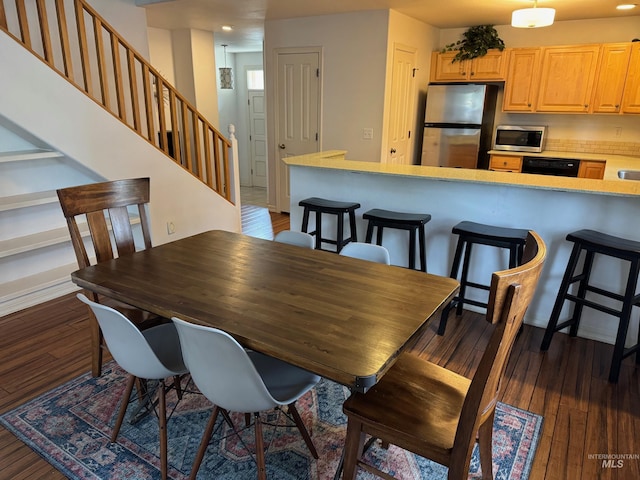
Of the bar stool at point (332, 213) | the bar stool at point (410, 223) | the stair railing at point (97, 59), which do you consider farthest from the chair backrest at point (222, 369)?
the stair railing at point (97, 59)

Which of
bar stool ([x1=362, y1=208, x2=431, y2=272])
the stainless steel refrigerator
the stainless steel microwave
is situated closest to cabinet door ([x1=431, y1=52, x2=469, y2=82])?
the stainless steel refrigerator

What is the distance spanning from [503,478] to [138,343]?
1.55 m

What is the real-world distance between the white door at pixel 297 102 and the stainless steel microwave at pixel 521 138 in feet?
7.47

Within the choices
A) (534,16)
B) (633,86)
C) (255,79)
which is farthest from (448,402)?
(255,79)

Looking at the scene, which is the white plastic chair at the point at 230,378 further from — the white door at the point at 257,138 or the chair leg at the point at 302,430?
the white door at the point at 257,138

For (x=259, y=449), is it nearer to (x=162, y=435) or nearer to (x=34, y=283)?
(x=162, y=435)

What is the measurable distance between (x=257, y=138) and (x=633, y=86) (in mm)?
5555

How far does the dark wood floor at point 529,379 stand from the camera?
6.06ft

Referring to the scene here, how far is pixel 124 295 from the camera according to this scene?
1.74m

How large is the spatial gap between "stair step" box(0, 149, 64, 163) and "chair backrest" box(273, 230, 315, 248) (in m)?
2.09

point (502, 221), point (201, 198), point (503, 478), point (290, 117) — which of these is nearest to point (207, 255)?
point (503, 478)

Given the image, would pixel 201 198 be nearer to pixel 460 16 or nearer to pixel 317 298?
pixel 317 298

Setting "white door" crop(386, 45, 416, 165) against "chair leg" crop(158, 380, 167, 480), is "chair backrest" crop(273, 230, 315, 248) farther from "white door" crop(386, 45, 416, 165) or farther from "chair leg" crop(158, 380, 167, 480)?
"white door" crop(386, 45, 416, 165)

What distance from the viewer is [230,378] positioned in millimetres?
1403
